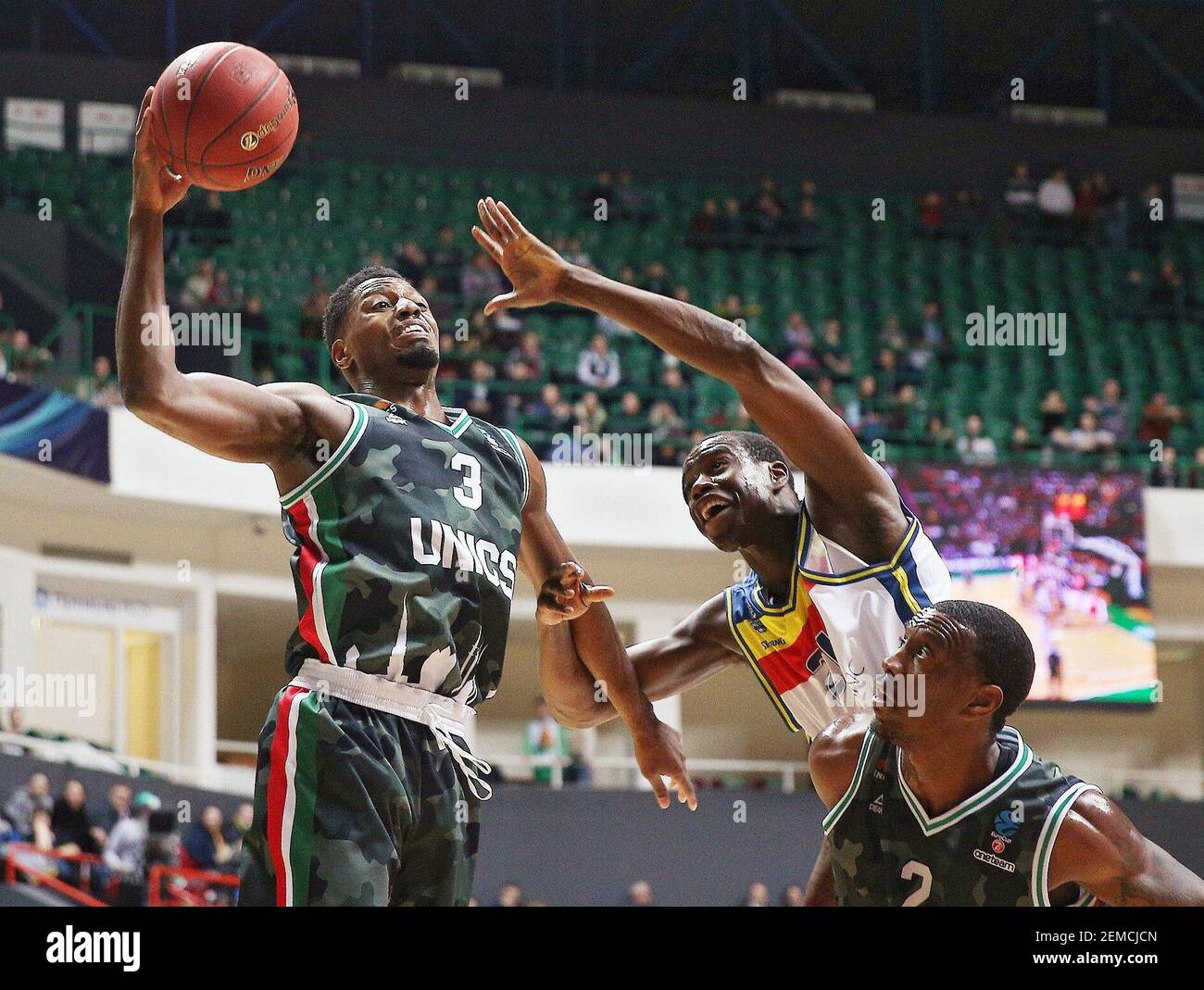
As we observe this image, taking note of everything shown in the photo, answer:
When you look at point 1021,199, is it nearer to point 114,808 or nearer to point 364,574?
point 114,808

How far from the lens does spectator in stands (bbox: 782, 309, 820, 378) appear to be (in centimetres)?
1512

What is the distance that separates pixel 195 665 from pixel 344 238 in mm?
4365

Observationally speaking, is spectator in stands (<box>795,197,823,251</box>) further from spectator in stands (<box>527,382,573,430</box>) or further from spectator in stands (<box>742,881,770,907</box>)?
spectator in stands (<box>742,881,770,907</box>)

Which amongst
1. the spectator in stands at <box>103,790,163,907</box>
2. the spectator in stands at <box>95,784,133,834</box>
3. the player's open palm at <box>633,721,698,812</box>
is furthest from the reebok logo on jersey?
the spectator in stands at <box>95,784,133,834</box>

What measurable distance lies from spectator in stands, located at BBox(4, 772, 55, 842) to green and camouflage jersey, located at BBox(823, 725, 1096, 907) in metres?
7.92

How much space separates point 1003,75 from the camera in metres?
19.2

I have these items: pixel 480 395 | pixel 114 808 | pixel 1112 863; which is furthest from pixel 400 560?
pixel 480 395

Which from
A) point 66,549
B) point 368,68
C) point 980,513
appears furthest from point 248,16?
point 980,513

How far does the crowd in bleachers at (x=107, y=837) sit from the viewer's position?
1019cm

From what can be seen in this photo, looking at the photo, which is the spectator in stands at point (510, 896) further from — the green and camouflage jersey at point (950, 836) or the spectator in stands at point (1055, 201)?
the spectator in stands at point (1055, 201)

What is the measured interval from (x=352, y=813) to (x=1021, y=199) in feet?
52.2

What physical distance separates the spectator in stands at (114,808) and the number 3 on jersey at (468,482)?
25.2 ft

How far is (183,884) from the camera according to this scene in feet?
34.6
